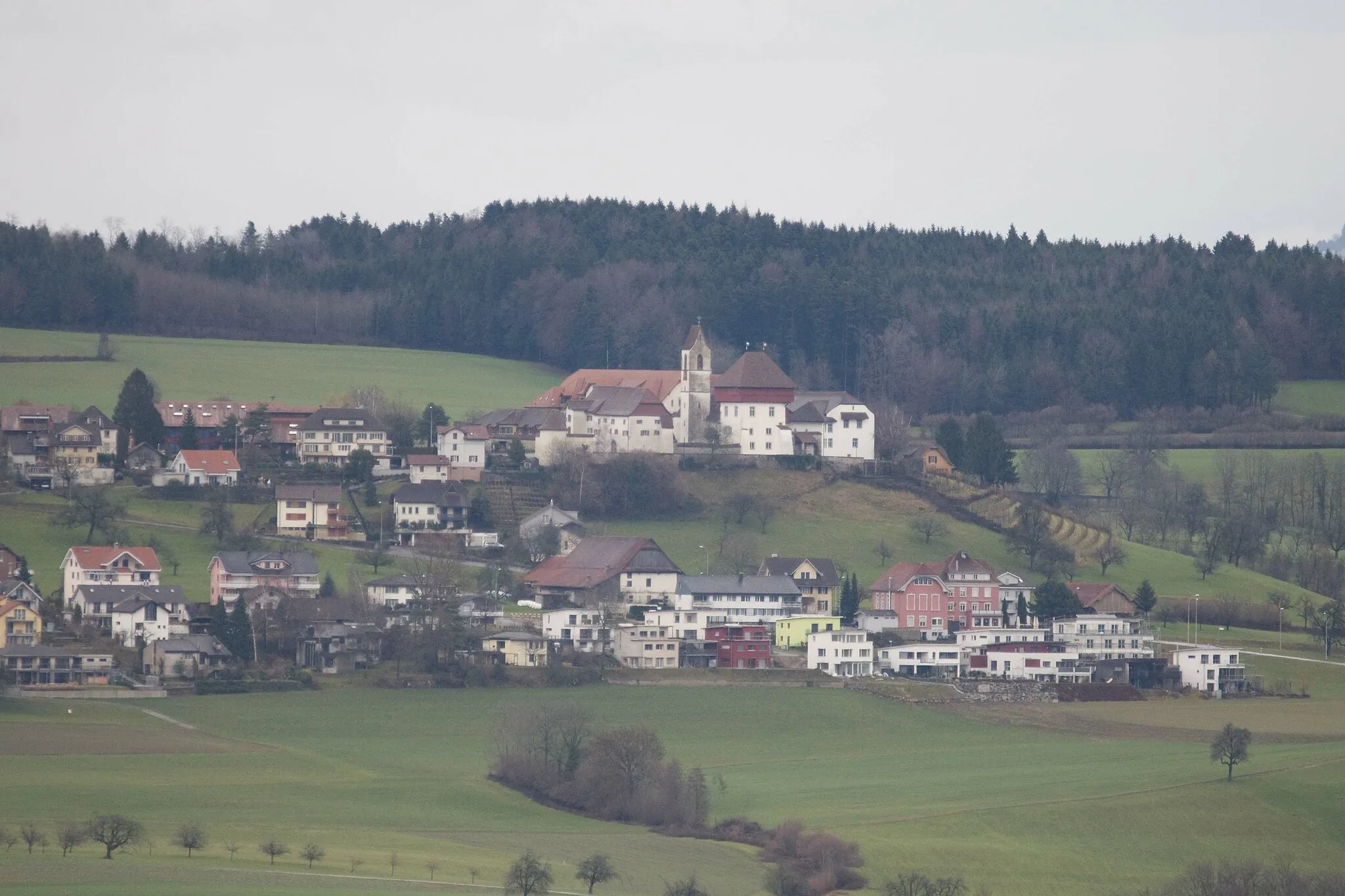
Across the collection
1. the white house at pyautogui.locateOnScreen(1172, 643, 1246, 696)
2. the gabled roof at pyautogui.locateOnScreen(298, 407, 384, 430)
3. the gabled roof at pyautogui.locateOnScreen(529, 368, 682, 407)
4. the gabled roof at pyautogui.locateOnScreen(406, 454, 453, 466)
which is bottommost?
the white house at pyautogui.locateOnScreen(1172, 643, 1246, 696)

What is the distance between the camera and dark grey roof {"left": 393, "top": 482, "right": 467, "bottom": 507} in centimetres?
9169

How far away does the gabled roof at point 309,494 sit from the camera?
295 ft

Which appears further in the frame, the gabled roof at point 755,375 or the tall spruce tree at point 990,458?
the gabled roof at point 755,375

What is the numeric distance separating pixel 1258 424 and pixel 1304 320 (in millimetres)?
23885

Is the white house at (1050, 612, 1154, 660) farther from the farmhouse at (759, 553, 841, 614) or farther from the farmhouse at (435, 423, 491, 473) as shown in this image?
the farmhouse at (435, 423, 491, 473)

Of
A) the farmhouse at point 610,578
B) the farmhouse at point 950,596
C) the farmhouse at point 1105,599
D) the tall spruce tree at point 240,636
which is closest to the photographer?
Answer: the tall spruce tree at point 240,636

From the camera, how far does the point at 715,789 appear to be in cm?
6222

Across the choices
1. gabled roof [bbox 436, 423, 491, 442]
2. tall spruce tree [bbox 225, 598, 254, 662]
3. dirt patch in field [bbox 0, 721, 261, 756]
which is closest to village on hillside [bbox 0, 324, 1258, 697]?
tall spruce tree [bbox 225, 598, 254, 662]

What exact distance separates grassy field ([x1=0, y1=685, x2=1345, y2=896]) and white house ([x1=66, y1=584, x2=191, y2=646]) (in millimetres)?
6377

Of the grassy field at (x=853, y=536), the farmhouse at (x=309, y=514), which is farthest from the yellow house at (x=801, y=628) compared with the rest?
the farmhouse at (x=309, y=514)

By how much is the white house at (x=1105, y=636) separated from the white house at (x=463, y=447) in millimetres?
27361

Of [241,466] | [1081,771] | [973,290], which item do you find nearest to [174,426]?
[241,466]

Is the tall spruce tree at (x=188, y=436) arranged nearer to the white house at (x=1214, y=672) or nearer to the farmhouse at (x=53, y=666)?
the farmhouse at (x=53, y=666)

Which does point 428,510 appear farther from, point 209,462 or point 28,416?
point 28,416
